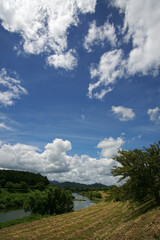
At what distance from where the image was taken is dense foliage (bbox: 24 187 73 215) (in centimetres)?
4934

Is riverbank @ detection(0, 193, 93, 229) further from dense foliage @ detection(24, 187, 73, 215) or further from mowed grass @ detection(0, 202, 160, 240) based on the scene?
mowed grass @ detection(0, 202, 160, 240)

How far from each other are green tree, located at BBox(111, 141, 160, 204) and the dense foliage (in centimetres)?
3997

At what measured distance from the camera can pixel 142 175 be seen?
17.6 m

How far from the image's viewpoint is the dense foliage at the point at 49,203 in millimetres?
49344

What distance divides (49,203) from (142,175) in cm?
4347

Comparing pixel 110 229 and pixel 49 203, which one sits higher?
pixel 110 229

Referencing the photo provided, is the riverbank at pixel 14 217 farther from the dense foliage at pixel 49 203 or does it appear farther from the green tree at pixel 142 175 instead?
the green tree at pixel 142 175

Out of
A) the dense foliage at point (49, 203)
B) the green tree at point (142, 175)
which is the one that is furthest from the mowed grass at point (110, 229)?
the dense foliage at point (49, 203)

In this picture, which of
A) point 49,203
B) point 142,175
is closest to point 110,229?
point 142,175

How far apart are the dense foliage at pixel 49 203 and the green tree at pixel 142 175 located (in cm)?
3997

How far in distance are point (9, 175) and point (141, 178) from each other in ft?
562

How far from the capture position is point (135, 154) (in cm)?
1891

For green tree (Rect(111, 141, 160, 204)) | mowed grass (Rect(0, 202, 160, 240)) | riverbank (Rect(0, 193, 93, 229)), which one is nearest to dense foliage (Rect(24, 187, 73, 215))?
riverbank (Rect(0, 193, 93, 229))

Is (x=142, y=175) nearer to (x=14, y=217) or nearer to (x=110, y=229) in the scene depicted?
(x=110, y=229)
